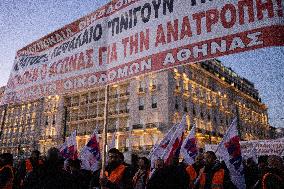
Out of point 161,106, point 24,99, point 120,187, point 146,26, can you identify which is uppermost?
point 161,106

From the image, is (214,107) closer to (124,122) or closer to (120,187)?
(124,122)

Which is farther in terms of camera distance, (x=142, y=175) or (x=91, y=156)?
(x=91, y=156)

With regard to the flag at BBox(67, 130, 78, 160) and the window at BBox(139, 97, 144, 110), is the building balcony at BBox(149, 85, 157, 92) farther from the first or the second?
the flag at BBox(67, 130, 78, 160)

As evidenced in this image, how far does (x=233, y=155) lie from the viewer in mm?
7895

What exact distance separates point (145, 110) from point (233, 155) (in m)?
34.1

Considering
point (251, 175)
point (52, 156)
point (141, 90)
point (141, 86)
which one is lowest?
point (251, 175)

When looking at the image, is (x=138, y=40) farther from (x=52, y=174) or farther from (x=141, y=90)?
(x=141, y=90)

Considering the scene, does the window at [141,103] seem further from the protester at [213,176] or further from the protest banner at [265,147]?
the protester at [213,176]

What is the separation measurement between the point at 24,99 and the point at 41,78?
623 millimetres

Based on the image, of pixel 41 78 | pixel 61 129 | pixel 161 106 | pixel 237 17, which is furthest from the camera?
pixel 61 129

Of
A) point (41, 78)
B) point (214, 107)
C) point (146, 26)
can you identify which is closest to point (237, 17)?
point (146, 26)

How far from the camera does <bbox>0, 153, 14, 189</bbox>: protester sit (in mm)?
5117

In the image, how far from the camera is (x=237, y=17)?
3.27 m

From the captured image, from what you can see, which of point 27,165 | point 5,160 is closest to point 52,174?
point 5,160
